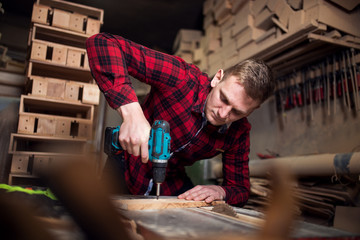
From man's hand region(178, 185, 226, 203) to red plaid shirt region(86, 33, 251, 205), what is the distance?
136 millimetres

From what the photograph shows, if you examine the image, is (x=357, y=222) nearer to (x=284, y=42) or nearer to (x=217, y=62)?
(x=284, y=42)

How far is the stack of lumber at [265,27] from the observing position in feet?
8.80

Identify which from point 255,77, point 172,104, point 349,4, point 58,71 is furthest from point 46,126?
point 349,4

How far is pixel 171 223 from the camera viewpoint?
0.95 m

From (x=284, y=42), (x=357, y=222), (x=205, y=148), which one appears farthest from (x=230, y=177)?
(x=284, y=42)

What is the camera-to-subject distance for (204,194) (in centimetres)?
175

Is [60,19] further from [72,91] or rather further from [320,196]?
[320,196]

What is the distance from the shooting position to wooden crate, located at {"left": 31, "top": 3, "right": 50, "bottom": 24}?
11.5 ft

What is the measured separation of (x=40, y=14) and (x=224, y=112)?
9.75ft

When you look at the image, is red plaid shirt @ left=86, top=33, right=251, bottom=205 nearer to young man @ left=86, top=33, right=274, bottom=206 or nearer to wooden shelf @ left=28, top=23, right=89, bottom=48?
young man @ left=86, top=33, right=274, bottom=206

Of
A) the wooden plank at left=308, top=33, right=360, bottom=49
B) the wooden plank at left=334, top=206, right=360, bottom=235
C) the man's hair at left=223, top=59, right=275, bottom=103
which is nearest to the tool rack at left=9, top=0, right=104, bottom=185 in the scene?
the man's hair at left=223, top=59, right=275, bottom=103

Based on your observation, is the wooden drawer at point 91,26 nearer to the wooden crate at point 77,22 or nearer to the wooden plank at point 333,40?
the wooden crate at point 77,22

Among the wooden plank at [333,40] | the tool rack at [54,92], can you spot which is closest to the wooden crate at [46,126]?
the tool rack at [54,92]

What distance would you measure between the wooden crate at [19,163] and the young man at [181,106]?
6.13 ft
